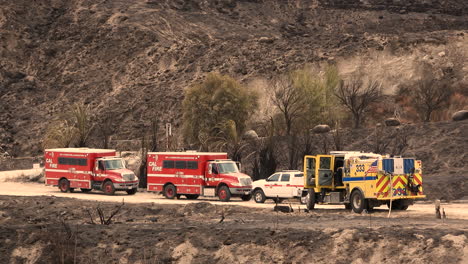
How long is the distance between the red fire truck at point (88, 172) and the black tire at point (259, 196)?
8.75 metres

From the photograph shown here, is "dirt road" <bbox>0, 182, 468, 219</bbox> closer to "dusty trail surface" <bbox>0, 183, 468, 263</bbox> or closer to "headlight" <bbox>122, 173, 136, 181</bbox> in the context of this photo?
"dusty trail surface" <bbox>0, 183, 468, 263</bbox>

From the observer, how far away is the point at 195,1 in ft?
380

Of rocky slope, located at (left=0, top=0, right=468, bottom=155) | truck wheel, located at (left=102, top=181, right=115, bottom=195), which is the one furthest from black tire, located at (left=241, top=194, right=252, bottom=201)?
rocky slope, located at (left=0, top=0, right=468, bottom=155)

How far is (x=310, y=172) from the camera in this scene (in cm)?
3828

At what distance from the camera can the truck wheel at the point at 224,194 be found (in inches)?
1750

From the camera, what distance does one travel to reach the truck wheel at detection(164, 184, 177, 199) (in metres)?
46.6

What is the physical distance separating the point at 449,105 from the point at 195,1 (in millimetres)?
49537

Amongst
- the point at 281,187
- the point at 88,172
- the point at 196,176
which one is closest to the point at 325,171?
the point at 281,187

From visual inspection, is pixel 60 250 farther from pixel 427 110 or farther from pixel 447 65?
pixel 447 65

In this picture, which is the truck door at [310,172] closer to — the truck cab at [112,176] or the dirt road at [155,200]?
the dirt road at [155,200]

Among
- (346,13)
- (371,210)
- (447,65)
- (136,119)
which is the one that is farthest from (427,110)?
(346,13)

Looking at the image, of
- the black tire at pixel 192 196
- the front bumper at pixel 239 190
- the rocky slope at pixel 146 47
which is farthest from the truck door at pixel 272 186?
the rocky slope at pixel 146 47

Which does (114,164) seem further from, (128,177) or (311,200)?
(311,200)

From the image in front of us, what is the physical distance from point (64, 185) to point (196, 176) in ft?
34.4
